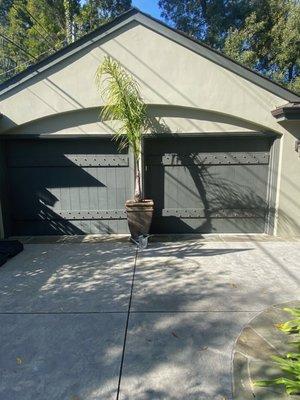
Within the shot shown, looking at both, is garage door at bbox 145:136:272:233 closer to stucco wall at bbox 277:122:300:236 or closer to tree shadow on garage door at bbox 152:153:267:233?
tree shadow on garage door at bbox 152:153:267:233

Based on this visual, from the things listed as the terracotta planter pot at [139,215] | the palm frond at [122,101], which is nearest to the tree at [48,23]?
the palm frond at [122,101]

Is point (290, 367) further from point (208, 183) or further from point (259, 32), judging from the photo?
point (259, 32)

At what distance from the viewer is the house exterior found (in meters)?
5.38

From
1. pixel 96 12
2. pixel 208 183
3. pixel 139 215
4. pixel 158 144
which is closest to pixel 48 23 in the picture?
pixel 96 12

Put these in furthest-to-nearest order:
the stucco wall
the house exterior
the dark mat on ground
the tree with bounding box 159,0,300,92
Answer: the tree with bounding box 159,0,300,92
the stucco wall
the house exterior
the dark mat on ground

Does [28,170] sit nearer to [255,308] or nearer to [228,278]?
[228,278]

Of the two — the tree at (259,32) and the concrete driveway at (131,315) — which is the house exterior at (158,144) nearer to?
the concrete driveway at (131,315)

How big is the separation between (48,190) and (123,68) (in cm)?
278

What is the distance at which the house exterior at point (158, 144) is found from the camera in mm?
5383

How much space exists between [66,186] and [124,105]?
2.05m

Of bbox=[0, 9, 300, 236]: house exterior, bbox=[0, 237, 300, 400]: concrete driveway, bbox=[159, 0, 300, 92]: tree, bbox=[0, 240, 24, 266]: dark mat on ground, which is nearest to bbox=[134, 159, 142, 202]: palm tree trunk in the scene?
bbox=[0, 9, 300, 236]: house exterior

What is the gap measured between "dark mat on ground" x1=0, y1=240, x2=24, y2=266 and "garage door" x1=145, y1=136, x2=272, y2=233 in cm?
258

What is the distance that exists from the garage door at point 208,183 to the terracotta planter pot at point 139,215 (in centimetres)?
75

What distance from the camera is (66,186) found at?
236 inches
